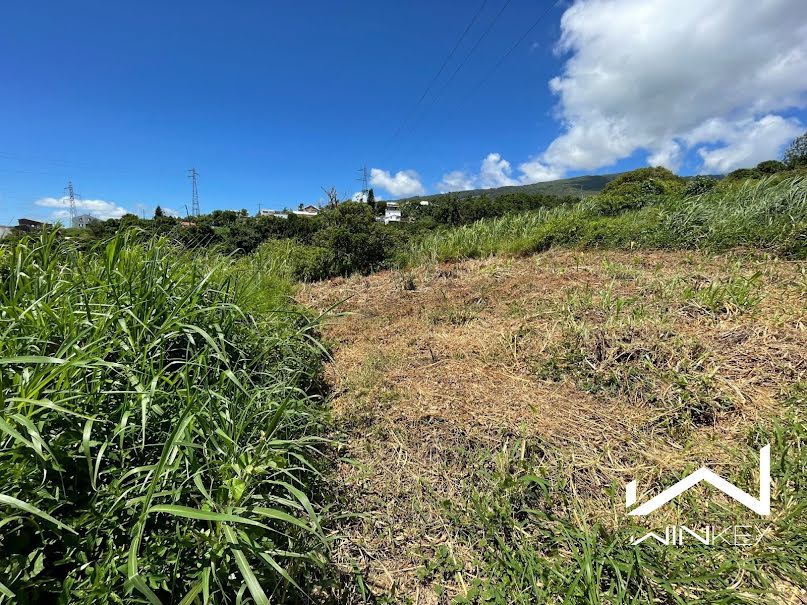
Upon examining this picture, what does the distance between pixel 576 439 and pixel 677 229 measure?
379 centimetres

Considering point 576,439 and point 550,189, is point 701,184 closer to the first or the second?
point 576,439

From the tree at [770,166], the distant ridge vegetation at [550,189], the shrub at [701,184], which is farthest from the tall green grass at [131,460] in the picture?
the distant ridge vegetation at [550,189]

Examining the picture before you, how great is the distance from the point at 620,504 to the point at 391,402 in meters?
1.11

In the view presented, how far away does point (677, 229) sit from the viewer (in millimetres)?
4223

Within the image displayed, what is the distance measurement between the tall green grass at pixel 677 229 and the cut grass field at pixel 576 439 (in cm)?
99

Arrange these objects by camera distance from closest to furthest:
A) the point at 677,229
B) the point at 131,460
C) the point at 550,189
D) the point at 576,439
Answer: the point at 131,460
the point at 576,439
the point at 677,229
the point at 550,189

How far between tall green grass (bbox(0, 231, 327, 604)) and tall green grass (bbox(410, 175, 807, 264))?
14.0 feet

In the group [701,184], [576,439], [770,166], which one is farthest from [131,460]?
[770,166]

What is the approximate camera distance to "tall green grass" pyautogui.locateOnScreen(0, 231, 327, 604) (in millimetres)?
883

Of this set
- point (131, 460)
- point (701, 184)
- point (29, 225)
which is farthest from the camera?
point (701, 184)

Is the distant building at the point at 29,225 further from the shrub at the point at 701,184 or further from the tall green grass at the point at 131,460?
the shrub at the point at 701,184

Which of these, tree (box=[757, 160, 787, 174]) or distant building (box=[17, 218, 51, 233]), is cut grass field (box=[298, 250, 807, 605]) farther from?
tree (box=[757, 160, 787, 174])

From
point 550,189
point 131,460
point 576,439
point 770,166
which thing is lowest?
point 576,439

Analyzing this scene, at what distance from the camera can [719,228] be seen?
12.7 feet
